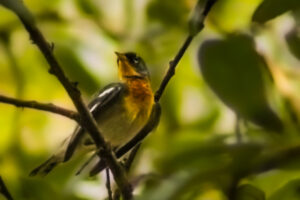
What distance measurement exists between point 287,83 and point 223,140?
476 mm

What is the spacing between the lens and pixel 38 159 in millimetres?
1122

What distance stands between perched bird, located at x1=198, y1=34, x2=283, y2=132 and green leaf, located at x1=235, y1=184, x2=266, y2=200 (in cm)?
6

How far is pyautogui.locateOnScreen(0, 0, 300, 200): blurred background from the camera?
0.49 meters

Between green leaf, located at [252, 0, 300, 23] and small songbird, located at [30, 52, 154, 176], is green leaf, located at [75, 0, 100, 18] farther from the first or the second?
small songbird, located at [30, 52, 154, 176]

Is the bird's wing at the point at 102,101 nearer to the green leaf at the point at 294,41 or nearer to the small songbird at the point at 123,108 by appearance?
the small songbird at the point at 123,108

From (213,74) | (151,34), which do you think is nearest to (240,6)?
(151,34)

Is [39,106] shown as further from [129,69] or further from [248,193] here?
[129,69]

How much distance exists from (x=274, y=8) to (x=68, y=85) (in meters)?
0.45

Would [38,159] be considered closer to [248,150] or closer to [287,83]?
[287,83]

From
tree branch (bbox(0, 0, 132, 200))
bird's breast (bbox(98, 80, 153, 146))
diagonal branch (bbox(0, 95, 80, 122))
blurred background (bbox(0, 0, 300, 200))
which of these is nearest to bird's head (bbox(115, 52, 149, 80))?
bird's breast (bbox(98, 80, 153, 146))

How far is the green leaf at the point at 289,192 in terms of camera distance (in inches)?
19.4

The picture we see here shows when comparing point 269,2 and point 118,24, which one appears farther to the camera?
point 118,24

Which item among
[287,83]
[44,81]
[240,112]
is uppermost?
[44,81]

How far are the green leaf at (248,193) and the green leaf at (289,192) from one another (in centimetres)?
1
